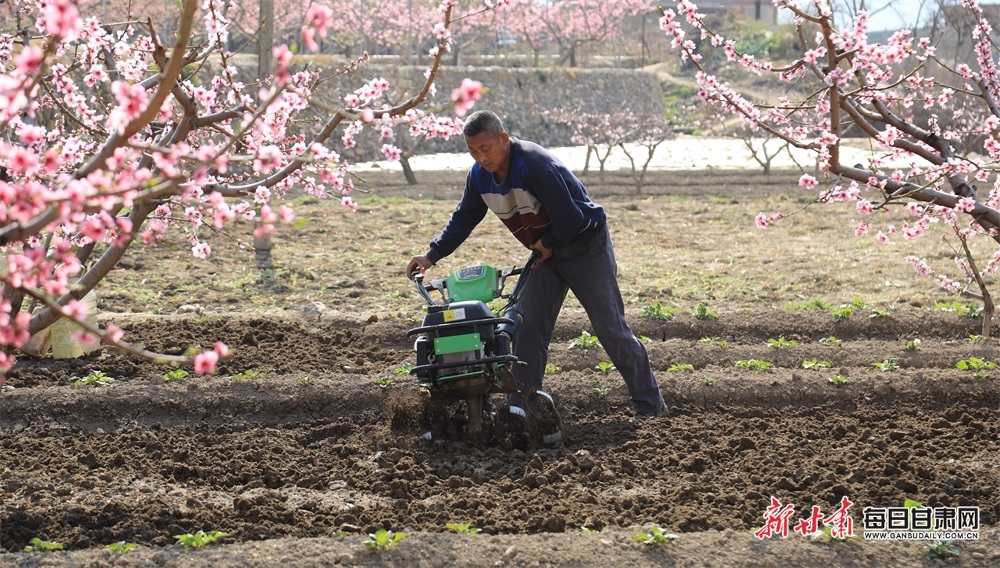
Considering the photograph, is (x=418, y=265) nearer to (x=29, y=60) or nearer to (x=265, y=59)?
(x=29, y=60)

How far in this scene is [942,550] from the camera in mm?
3684

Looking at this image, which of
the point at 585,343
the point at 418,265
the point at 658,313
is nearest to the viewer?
the point at 418,265

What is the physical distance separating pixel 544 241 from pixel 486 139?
658 mm

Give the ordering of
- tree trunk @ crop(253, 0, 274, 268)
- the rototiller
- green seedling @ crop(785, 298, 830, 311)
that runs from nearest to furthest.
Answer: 1. the rototiller
2. green seedling @ crop(785, 298, 830, 311)
3. tree trunk @ crop(253, 0, 274, 268)

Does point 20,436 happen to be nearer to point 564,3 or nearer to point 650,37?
point 564,3

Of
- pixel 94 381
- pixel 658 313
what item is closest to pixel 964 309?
pixel 658 313

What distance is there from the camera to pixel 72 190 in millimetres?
2301

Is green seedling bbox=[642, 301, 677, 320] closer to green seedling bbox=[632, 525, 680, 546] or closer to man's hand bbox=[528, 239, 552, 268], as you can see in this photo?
man's hand bbox=[528, 239, 552, 268]

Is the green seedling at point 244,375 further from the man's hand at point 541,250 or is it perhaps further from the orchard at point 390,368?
the man's hand at point 541,250

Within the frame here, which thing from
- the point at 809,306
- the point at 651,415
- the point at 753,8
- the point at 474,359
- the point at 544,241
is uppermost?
the point at 753,8

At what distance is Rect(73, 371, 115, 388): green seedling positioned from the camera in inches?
253

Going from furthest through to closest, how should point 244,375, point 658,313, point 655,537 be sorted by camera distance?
point 658,313, point 244,375, point 655,537

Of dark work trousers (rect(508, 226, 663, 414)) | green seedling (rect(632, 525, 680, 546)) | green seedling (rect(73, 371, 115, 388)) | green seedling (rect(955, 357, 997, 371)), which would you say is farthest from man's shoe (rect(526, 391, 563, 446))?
green seedling (rect(955, 357, 997, 371))

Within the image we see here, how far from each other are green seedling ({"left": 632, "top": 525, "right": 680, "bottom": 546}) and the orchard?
0.05ft
